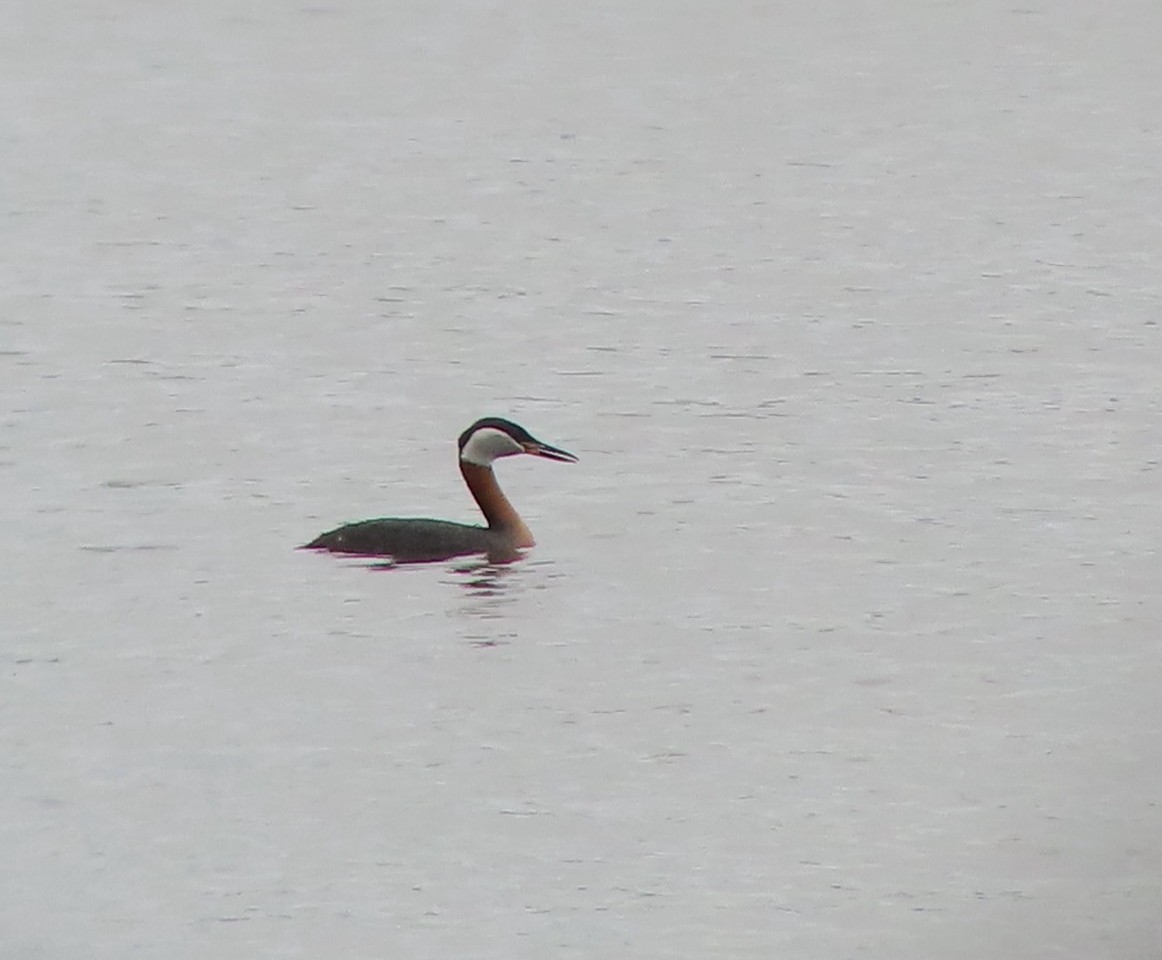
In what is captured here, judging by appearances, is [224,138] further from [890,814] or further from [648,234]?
[890,814]

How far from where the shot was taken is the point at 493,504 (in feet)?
49.8

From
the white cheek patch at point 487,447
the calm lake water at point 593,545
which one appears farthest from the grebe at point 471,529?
the calm lake water at point 593,545

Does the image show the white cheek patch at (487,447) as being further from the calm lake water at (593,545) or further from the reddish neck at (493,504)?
the calm lake water at (593,545)

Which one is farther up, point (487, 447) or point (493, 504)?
point (487, 447)

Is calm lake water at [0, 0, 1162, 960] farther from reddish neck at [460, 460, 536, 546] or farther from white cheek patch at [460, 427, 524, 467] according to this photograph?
white cheek patch at [460, 427, 524, 467]

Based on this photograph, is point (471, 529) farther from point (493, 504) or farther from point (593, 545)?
point (593, 545)

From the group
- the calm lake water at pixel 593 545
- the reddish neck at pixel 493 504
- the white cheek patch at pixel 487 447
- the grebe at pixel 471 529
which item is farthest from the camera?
the white cheek patch at pixel 487 447

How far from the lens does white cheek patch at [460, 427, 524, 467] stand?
15.3 metres

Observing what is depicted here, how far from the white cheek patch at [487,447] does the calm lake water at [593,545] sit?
0.47 metres

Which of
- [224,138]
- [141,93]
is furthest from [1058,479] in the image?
[141,93]

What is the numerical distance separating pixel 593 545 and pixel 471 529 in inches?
24.8

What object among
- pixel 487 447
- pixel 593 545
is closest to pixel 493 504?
pixel 487 447

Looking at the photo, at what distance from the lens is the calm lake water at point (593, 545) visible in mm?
10172

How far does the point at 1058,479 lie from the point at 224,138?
58.4 ft
